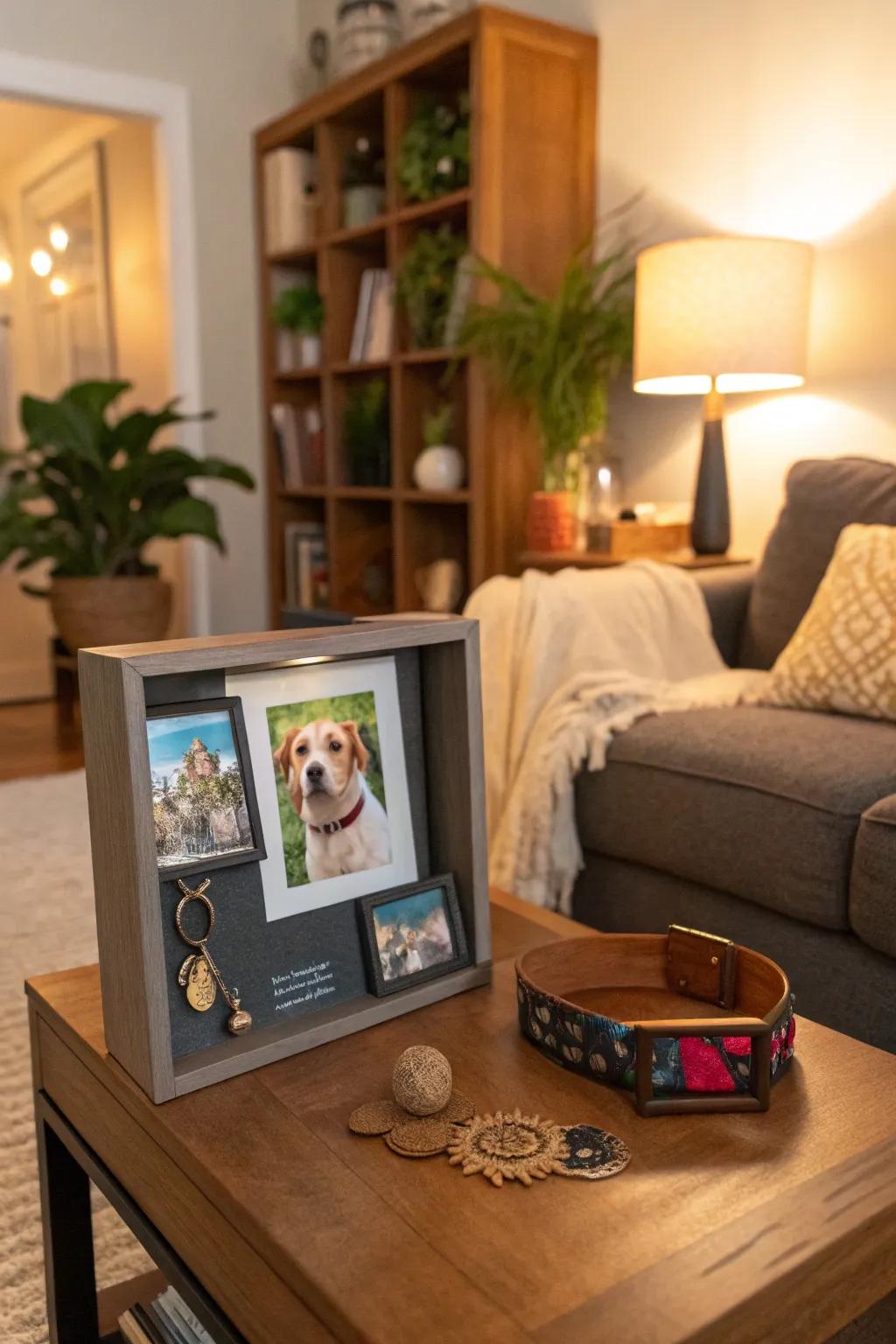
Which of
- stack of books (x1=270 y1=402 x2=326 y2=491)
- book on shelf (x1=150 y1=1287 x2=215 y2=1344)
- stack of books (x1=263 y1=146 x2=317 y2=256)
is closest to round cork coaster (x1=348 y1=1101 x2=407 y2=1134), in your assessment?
book on shelf (x1=150 y1=1287 x2=215 y2=1344)

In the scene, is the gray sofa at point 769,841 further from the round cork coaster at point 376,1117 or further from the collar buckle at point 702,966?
the round cork coaster at point 376,1117

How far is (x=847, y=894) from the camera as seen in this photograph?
1391 millimetres

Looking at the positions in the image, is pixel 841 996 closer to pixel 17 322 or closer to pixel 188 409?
pixel 188 409

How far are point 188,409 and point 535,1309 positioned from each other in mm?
3677

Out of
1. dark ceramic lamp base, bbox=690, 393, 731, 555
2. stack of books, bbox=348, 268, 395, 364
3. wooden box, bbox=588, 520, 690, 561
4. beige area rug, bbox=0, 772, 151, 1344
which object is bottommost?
beige area rug, bbox=0, 772, 151, 1344

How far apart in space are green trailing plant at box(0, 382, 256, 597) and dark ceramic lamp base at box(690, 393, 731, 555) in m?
1.60

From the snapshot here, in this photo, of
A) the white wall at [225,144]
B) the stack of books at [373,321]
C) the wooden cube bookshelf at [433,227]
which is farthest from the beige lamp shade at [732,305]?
the white wall at [225,144]

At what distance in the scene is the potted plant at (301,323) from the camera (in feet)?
12.1

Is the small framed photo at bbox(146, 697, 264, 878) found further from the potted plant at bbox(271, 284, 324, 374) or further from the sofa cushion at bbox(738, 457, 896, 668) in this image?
the potted plant at bbox(271, 284, 324, 374)

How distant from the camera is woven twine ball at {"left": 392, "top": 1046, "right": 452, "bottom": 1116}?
2.30 ft

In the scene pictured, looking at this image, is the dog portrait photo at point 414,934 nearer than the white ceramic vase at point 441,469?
Yes

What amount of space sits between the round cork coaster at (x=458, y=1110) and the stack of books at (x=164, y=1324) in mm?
308

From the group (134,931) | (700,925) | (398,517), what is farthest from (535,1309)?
(398,517)

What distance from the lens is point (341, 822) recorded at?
853 millimetres
